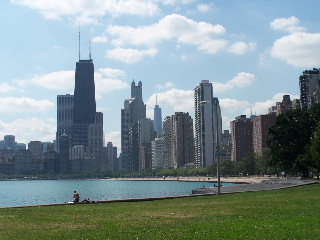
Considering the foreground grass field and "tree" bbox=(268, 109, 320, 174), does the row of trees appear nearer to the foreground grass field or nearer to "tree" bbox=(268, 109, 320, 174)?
"tree" bbox=(268, 109, 320, 174)

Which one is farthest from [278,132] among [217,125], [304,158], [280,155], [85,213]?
[85,213]

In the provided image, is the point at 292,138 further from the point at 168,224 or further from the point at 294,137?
the point at 168,224

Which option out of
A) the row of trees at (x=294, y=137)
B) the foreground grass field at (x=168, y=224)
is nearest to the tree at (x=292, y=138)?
the row of trees at (x=294, y=137)

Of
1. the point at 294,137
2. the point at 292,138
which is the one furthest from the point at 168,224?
the point at 294,137

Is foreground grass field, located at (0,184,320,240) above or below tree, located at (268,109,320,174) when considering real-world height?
below

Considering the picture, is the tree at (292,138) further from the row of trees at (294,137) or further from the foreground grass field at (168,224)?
the foreground grass field at (168,224)

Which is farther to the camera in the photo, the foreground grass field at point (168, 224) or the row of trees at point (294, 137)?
the row of trees at point (294, 137)

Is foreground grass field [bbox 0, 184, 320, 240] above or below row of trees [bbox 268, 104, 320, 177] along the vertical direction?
below

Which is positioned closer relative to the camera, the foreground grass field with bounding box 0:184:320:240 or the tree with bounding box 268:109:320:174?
the foreground grass field with bounding box 0:184:320:240

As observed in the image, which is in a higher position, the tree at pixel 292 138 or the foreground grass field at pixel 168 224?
the tree at pixel 292 138

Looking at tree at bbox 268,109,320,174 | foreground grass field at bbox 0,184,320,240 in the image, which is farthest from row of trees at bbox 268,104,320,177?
foreground grass field at bbox 0,184,320,240

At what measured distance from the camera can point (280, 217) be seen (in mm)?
23500

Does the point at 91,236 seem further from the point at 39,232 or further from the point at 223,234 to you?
the point at 223,234

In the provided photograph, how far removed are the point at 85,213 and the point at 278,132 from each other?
72892 millimetres
